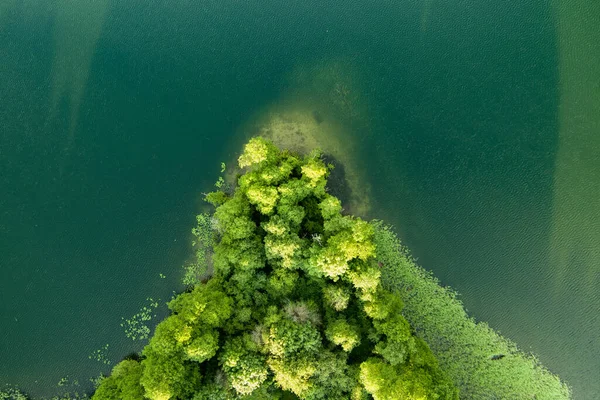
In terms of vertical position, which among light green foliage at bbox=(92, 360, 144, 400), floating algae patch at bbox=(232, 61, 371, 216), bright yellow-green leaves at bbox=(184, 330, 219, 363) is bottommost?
light green foliage at bbox=(92, 360, 144, 400)

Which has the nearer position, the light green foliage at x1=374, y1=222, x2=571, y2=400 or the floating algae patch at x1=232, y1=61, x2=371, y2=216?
the light green foliage at x1=374, y1=222, x2=571, y2=400

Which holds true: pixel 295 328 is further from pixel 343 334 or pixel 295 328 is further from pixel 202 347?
pixel 202 347

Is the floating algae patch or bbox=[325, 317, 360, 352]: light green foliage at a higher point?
the floating algae patch

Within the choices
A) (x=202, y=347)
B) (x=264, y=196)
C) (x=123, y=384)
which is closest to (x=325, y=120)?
(x=264, y=196)

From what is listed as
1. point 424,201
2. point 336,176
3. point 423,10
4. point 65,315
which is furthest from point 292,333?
point 423,10

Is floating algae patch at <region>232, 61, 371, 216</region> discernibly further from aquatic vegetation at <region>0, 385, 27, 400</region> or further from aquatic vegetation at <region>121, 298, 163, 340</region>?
aquatic vegetation at <region>0, 385, 27, 400</region>

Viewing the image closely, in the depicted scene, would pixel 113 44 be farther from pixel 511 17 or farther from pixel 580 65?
pixel 580 65

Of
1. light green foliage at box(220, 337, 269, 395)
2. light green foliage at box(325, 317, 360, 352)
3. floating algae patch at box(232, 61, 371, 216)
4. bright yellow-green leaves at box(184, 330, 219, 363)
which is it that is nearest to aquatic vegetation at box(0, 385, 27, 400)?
bright yellow-green leaves at box(184, 330, 219, 363)
